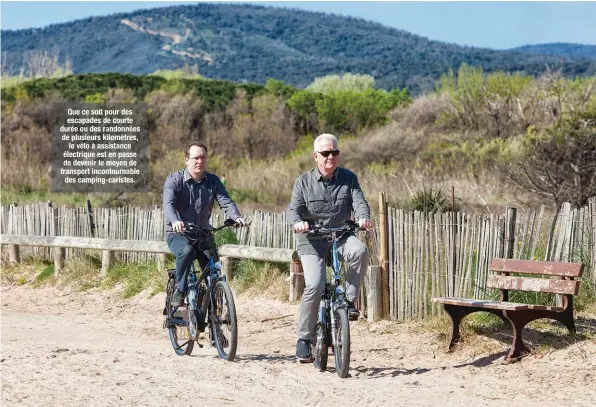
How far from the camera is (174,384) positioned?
26.3 ft

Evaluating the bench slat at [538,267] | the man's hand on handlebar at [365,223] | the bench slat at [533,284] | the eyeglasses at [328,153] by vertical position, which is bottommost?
the bench slat at [533,284]

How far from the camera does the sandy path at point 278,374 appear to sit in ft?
25.0

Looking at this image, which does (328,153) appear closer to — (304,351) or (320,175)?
(320,175)

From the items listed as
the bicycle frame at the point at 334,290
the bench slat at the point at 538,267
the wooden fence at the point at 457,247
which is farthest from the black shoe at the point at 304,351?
the wooden fence at the point at 457,247

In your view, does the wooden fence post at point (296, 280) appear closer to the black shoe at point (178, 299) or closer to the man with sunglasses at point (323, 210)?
the black shoe at point (178, 299)

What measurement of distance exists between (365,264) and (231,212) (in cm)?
144

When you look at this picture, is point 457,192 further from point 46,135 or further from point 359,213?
point 46,135

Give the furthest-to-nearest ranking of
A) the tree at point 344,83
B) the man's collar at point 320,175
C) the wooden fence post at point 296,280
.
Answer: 1. the tree at point 344,83
2. the wooden fence post at point 296,280
3. the man's collar at point 320,175

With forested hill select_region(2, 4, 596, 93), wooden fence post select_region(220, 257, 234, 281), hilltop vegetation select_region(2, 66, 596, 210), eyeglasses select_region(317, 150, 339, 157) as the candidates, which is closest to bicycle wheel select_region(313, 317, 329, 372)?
eyeglasses select_region(317, 150, 339, 157)

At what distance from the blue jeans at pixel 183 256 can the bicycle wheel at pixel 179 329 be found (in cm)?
28

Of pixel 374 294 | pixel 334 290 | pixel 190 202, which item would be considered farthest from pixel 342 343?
pixel 374 294

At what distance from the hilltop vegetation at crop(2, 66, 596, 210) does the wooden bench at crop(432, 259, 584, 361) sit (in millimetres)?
8491

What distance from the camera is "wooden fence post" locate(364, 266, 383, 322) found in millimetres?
11039

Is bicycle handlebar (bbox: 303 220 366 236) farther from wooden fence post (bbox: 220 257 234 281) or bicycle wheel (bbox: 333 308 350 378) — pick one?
wooden fence post (bbox: 220 257 234 281)
